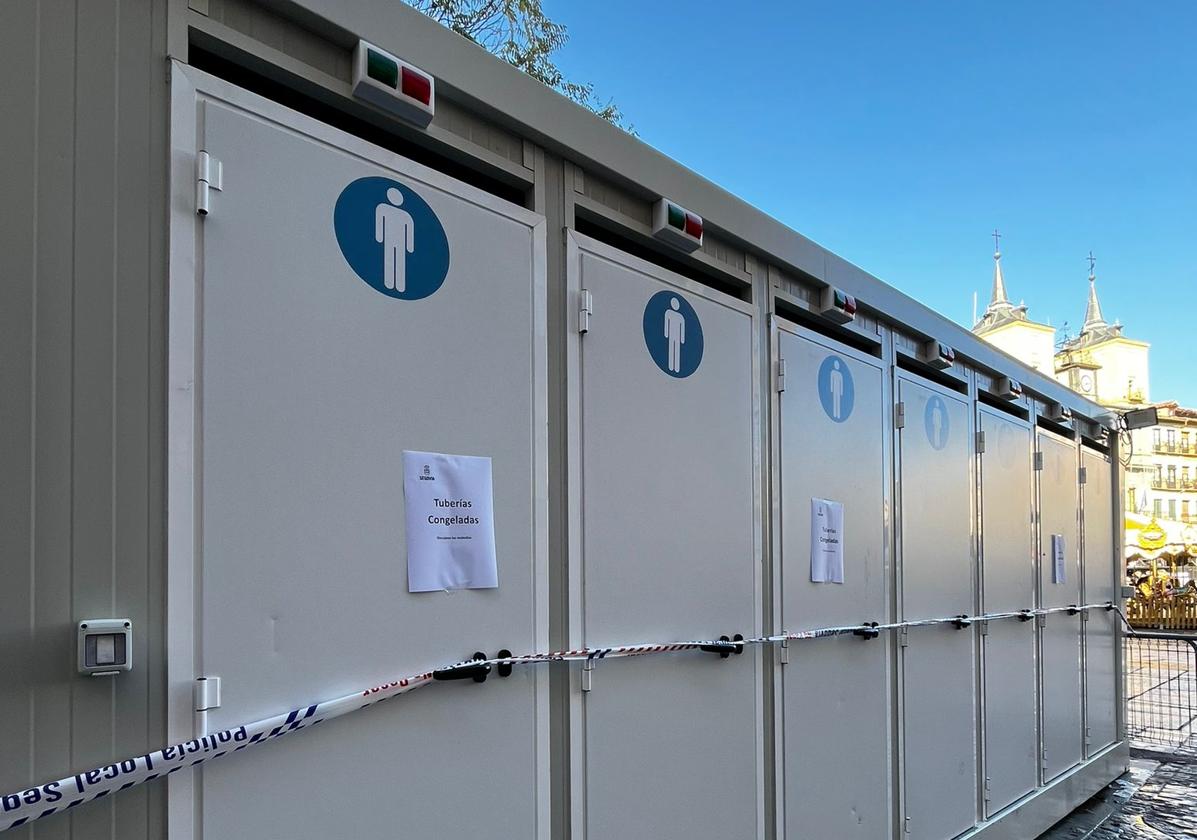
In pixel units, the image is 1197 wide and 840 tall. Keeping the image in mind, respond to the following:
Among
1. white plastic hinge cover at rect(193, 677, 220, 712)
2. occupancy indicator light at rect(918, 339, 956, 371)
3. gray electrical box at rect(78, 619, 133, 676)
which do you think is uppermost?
occupancy indicator light at rect(918, 339, 956, 371)

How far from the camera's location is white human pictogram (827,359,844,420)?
4059 millimetres

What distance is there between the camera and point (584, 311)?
273 cm

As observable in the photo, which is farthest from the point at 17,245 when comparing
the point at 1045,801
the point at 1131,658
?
the point at 1131,658

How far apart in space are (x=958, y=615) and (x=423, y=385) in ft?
13.2

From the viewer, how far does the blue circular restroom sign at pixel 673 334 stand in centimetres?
301

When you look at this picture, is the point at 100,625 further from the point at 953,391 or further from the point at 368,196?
the point at 953,391

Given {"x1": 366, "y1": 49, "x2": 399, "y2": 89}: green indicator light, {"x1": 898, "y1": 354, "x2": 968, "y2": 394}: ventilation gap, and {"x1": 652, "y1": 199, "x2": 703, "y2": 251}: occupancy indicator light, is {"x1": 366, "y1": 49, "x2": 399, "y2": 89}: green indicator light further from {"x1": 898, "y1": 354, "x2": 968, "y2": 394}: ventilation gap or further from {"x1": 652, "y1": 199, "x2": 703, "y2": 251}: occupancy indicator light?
{"x1": 898, "y1": 354, "x2": 968, "y2": 394}: ventilation gap

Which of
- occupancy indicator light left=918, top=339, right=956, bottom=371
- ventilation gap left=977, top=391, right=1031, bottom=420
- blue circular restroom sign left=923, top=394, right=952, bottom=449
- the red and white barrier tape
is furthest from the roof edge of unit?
ventilation gap left=977, top=391, right=1031, bottom=420

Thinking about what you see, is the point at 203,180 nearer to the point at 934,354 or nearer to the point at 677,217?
the point at 677,217

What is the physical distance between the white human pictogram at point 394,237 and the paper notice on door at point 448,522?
435 mm

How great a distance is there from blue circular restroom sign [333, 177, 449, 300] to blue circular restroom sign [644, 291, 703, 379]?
0.91 meters

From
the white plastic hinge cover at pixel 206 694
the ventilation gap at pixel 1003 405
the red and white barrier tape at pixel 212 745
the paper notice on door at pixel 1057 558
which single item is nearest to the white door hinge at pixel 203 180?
the white plastic hinge cover at pixel 206 694

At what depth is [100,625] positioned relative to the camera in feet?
5.19

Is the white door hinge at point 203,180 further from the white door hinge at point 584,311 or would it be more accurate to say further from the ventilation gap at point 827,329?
the ventilation gap at point 827,329
